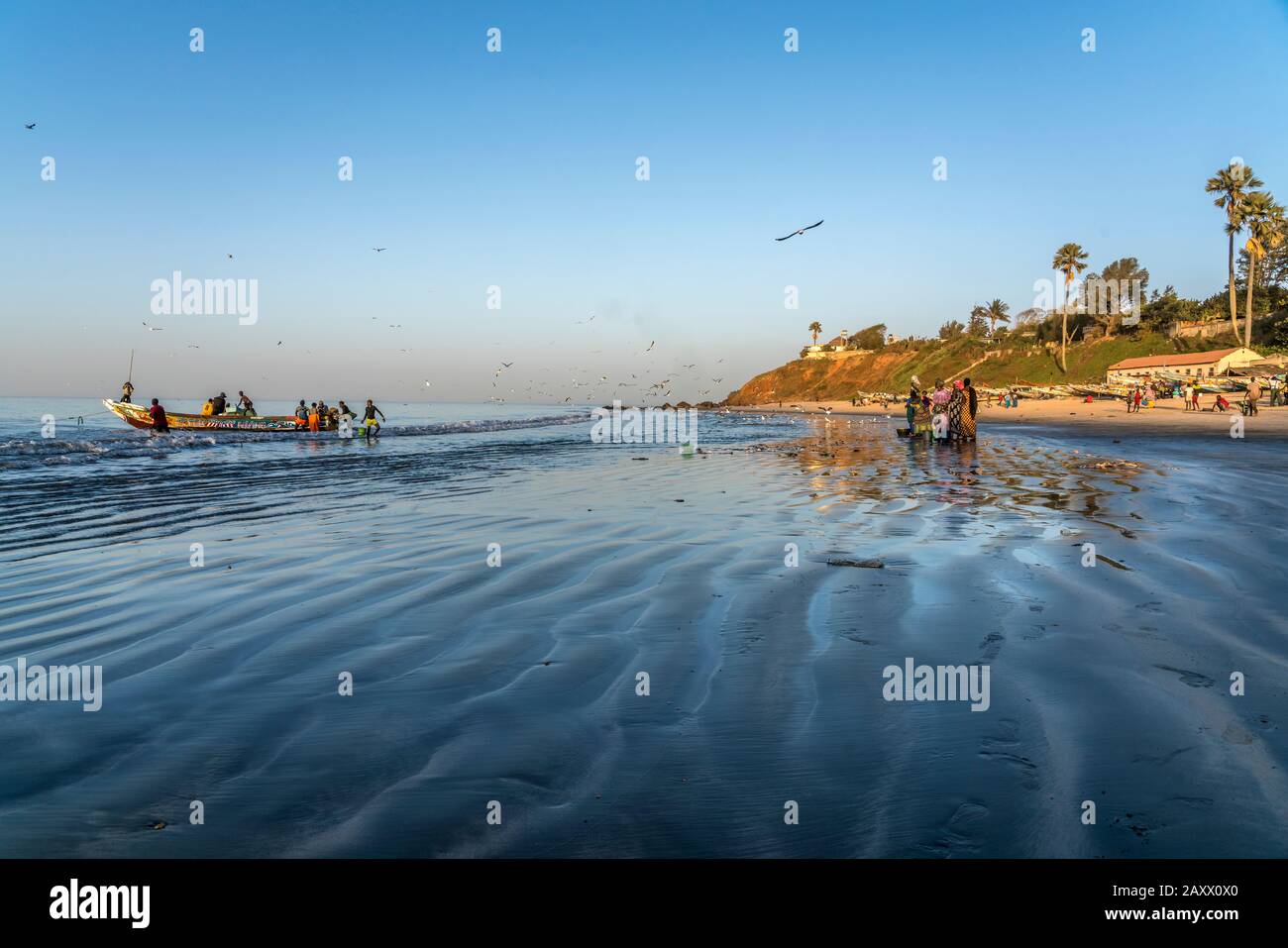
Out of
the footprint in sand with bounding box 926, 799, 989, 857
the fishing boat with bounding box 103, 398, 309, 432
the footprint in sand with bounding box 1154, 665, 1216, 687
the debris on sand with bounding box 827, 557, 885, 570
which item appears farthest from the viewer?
the fishing boat with bounding box 103, 398, 309, 432

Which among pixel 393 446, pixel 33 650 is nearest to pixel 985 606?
pixel 33 650

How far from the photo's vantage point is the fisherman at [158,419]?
40.9 m

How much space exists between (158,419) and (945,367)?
106 meters

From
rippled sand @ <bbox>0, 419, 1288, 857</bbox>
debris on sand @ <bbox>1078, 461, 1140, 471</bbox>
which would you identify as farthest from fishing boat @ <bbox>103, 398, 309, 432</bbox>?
debris on sand @ <bbox>1078, 461, 1140, 471</bbox>

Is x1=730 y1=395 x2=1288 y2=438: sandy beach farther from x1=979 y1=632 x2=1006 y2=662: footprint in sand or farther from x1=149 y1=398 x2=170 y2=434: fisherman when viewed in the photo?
x1=149 y1=398 x2=170 y2=434: fisherman

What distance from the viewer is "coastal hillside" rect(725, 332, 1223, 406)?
8588cm

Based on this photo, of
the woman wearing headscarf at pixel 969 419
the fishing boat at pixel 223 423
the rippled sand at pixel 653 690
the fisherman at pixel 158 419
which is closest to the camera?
the rippled sand at pixel 653 690

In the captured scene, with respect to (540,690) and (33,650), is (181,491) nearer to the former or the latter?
(33,650)

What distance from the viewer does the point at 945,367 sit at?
115250 millimetres

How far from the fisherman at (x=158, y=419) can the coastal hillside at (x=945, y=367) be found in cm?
7788

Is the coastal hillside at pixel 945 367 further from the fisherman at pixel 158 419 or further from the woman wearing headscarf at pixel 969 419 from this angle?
the fisherman at pixel 158 419

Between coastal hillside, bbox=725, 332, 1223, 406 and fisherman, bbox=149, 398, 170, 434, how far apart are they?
77881 mm

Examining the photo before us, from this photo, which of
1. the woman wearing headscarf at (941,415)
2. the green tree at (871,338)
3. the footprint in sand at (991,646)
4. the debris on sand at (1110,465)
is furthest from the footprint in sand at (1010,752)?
the green tree at (871,338)
